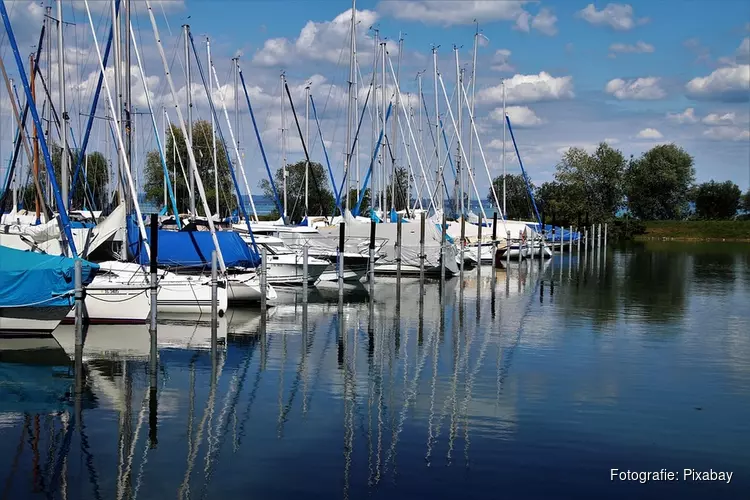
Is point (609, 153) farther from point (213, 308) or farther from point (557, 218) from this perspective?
point (213, 308)

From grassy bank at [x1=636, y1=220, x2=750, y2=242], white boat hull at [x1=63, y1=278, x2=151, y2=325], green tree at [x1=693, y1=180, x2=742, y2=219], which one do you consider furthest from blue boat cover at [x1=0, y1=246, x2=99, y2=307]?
green tree at [x1=693, y1=180, x2=742, y2=219]

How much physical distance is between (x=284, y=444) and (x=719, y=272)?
4399cm

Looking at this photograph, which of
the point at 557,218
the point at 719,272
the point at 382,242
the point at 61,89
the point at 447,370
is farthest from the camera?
the point at 557,218

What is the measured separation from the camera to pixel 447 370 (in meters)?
19.6

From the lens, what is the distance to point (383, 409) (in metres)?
15.9

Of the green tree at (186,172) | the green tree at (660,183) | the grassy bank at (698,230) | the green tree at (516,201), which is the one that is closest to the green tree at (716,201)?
the green tree at (660,183)

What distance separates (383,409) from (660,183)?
104079 millimetres

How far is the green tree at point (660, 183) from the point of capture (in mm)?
113500

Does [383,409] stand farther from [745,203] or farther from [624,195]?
[745,203]

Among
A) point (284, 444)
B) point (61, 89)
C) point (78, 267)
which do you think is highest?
point (61, 89)

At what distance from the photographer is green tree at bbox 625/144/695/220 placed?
113500mm

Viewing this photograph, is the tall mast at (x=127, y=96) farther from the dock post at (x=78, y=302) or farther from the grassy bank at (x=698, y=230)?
the grassy bank at (x=698, y=230)

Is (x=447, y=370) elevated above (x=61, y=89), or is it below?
below

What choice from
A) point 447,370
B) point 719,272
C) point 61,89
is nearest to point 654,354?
Result: point 447,370
